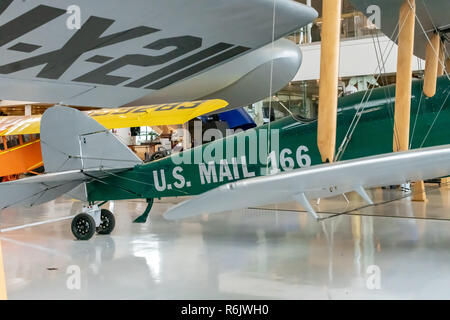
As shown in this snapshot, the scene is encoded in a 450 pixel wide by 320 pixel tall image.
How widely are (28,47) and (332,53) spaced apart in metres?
2.20

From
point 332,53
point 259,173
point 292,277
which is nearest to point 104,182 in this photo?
point 259,173

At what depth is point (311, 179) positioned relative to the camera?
9.63 feet

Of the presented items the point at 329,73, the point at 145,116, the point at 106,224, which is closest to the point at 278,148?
the point at 329,73

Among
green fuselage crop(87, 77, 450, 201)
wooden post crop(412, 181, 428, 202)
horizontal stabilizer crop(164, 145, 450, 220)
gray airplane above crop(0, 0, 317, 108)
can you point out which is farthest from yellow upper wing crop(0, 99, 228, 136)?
horizontal stabilizer crop(164, 145, 450, 220)

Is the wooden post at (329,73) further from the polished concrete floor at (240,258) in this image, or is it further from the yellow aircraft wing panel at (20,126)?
the yellow aircraft wing panel at (20,126)

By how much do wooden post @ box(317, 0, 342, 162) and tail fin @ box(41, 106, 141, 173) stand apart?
2911mm

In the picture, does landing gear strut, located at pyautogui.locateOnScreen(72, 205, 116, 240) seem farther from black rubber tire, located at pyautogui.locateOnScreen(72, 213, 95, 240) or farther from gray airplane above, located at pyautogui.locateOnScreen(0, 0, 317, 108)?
gray airplane above, located at pyautogui.locateOnScreen(0, 0, 317, 108)

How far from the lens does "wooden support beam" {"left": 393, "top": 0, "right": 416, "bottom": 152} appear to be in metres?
4.62

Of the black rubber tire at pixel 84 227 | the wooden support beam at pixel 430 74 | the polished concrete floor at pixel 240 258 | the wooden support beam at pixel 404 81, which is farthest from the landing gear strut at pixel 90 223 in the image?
the wooden support beam at pixel 430 74

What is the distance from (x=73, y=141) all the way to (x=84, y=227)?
39.6 inches

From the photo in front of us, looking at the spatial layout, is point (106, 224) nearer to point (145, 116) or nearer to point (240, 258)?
point (240, 258)

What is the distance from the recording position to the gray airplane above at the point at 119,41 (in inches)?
121

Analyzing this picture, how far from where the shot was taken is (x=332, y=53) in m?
3.34

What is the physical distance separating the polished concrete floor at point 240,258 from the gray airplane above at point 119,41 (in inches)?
63.6
